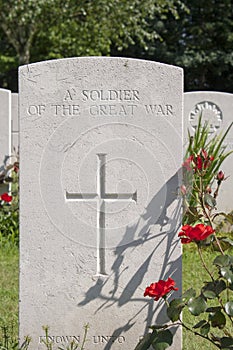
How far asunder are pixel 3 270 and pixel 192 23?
577 inches

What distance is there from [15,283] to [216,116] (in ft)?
12.1

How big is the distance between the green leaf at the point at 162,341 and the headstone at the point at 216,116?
4.98 metres

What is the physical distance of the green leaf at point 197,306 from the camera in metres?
2.89

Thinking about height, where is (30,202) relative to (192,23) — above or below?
below

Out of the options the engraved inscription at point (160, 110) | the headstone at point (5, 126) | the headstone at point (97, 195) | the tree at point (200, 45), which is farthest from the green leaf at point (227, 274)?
the tree at point (200, 45)

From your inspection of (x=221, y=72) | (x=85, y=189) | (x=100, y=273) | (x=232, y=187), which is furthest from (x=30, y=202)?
(x=221, y=72)

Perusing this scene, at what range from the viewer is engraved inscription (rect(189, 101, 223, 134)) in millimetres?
7934

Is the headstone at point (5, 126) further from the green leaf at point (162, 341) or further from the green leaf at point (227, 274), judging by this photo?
the green leaf at point (227, 274)

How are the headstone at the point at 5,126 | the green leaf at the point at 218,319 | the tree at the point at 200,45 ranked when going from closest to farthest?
1. the green leaf at the point at 218,319
2. the headstone at the point at 5,126
3. the tree at the point at 200,45

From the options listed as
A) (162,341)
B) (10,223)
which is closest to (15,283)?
(10,223)

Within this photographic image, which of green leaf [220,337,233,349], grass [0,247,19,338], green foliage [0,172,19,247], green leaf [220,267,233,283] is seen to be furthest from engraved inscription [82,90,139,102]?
green foliage [0,172,19,247]

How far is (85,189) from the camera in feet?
11.2

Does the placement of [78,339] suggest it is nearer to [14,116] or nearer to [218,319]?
[218,319]

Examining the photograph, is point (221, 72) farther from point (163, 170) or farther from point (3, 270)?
point (163, 170)
